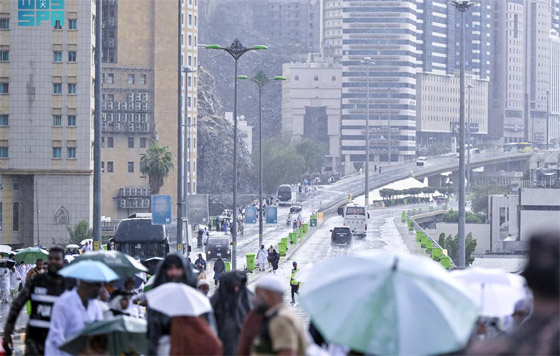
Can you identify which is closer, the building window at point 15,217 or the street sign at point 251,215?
the street sign at point 251,215

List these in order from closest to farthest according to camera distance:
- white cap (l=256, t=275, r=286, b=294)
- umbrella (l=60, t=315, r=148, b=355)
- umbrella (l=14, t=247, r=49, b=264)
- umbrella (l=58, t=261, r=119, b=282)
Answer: white cap (l=256, t=275, r=286, b=294), umbrella (l=60, t=315, r=148, b=355), umbrella (l=58, t=261, r=119, b=282), umbrella (l=14, t=247, r=49, b=264)

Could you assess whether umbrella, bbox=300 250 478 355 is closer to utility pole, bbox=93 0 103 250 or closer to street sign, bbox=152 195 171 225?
utility pole, bbox=93 0 103 250

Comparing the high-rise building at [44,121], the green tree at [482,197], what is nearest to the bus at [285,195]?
the green tree at [482,197]

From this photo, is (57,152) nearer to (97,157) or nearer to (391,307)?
(97,157)

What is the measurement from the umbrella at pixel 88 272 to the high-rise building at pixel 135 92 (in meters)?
100

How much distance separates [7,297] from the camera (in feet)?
121

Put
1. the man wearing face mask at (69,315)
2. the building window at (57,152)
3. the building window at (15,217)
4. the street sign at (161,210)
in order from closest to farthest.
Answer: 1. the man wearing face mask at (69,315)
2. the street sign at (161,210)
3. the building window at (15,217)
4. the building window at (57,152)

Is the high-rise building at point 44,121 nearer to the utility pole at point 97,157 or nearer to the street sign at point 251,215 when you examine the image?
the street sign at point 251,215

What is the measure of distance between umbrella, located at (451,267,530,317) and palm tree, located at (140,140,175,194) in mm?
91937

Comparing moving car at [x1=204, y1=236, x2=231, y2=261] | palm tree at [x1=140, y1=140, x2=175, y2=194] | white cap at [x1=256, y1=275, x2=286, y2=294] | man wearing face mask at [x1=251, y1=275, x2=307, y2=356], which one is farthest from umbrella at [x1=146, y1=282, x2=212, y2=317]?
palm tree at [x1=140, y1=140, x2=175, y2=194]

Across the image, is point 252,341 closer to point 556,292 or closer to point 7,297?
point 556,292

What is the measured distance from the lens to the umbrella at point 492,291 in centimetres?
1238

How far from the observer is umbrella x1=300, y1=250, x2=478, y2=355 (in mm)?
8062

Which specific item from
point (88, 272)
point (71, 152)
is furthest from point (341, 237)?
point (88, 272)
